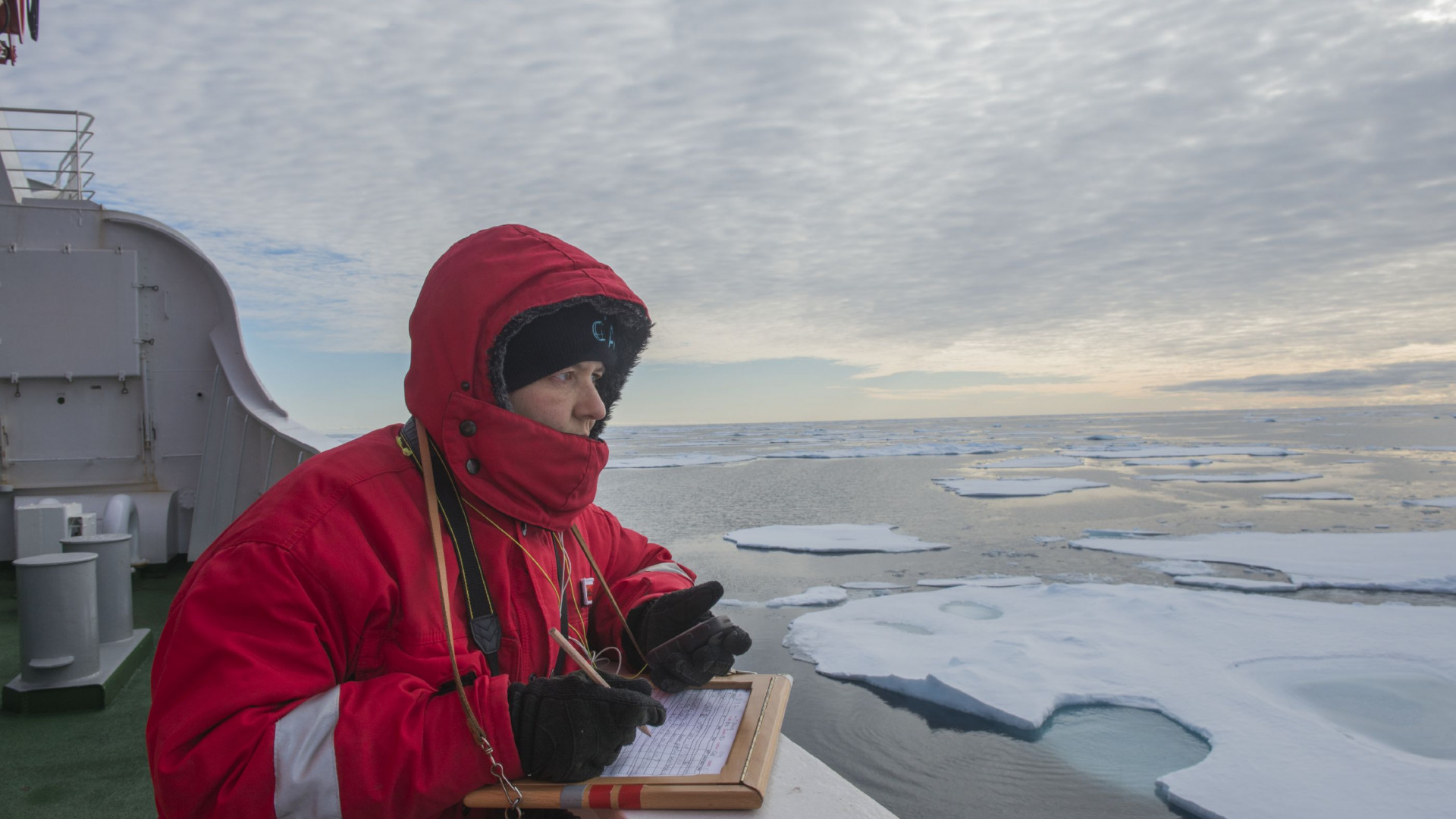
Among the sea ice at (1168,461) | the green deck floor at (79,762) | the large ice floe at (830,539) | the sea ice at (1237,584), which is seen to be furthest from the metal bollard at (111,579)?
the sea ice at (1168,461)

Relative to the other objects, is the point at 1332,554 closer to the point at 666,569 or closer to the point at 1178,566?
the point at 1178,566

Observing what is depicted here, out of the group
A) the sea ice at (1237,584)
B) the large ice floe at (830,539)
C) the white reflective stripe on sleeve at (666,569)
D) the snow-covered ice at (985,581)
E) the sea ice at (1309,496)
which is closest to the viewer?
the white reflective stripe on sleeve at (666,569)

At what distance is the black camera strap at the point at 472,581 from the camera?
104cm

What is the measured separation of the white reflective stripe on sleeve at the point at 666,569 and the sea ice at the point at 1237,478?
593 inches

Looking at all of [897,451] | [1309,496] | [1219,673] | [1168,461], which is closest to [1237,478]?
[1309,496]

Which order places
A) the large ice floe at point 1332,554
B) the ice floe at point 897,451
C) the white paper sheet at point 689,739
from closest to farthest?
1. the white paper sheet at point 689,739
2. the large ice floe at point 1332,554
3. the ice floe at point 897,451

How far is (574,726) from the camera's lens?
0.92m

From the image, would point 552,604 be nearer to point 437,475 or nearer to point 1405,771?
point 437,475

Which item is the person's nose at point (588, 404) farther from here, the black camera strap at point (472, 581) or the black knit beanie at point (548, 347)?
the black camera strap at point (472, 581)

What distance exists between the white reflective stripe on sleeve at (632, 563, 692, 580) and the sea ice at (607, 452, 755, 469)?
1767 cm

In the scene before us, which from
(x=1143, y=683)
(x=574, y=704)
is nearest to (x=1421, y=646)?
(x=1143, y=683)

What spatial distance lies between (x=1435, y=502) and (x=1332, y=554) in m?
5.35

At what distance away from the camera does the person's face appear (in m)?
1.16

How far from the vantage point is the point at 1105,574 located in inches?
253
